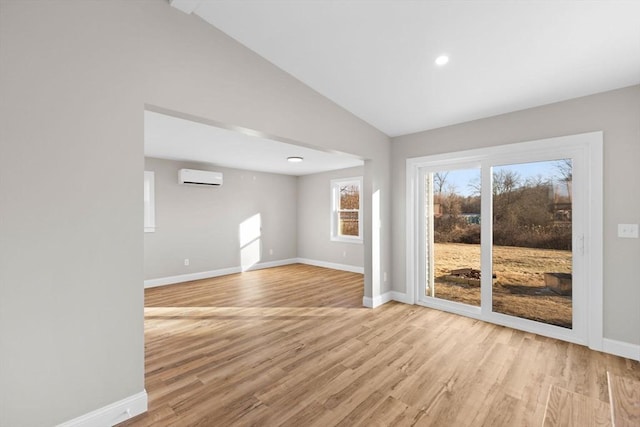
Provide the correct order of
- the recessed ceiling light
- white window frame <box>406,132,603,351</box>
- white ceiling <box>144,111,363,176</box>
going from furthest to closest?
white ceiling <box>144,111,363,176</box>
white window frame <box>406,132,603,351</box>
the recessed ceiling light

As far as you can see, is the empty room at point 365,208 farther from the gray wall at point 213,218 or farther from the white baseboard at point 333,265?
the white baseboard at point 333,265

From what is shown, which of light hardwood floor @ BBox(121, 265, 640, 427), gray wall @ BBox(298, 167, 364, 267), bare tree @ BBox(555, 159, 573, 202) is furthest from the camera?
gray wall @ BBox(298, 167, 364, 267)

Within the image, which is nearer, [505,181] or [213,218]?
[505,181]

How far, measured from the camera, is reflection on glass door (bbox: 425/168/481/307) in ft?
12.1

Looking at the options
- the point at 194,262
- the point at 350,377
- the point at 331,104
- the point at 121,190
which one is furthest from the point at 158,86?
the point at 194,262

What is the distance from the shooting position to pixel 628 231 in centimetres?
264

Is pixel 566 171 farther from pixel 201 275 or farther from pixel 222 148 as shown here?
pixel 201 275

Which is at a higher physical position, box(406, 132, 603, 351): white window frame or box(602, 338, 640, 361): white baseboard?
box(406, 132, 603, 351): white window frame

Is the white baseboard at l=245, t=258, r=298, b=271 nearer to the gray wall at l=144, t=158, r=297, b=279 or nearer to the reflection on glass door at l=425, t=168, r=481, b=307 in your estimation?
the gray wall at l=144, t=158, r=297, b=279

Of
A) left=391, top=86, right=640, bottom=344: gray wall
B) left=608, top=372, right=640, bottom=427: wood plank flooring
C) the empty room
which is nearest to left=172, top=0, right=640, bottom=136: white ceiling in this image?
the empty room

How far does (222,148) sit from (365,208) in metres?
2.54

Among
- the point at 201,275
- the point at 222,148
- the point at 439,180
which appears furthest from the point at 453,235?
the point at 201,275

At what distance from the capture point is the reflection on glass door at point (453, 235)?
3682 millimetres

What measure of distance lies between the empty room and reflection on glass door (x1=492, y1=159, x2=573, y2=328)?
22 mm
